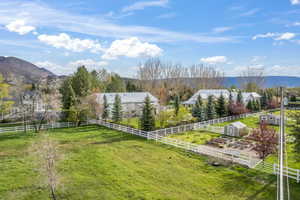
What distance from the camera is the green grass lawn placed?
22.3 m

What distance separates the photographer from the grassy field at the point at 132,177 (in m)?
10.8

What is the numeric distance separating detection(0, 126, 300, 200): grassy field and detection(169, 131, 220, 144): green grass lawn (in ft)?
15.8

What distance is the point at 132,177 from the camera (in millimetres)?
12586

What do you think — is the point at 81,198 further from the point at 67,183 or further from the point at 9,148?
the point at 9,148

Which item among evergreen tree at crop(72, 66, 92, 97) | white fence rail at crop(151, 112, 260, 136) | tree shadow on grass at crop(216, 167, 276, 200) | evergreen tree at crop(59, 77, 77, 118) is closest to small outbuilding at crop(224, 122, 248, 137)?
white fence rail at crop(151, 112, 260, 136)

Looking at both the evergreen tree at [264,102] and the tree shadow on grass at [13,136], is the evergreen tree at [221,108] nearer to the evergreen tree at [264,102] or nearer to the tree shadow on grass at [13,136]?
the evergreen tree at [264,102]

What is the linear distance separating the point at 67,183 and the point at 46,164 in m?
2.88

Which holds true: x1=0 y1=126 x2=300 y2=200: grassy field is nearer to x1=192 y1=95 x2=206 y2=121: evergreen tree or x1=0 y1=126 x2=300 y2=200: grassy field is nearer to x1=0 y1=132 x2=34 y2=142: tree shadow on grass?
x1=0 y1=132 x2=34 y2=142: tree shadow on grass

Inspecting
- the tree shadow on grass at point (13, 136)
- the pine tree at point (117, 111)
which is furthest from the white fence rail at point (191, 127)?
the tree shadow on grass at point (13, 136)

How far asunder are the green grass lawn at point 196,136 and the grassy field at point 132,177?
4804mm

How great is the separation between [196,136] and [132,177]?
13574mm

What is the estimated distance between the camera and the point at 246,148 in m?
20.0

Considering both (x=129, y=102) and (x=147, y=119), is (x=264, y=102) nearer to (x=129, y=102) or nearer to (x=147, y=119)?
(x=129, y=102)

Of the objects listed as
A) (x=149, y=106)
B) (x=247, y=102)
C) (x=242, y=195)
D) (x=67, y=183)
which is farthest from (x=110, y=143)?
(x=247, y=102)
